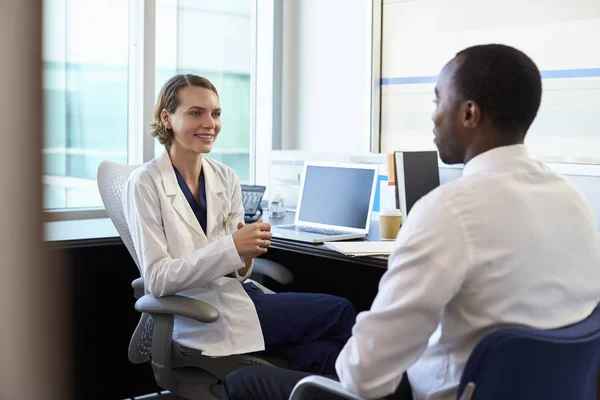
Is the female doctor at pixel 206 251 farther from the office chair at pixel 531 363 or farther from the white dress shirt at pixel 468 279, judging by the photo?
the office chair at pixel 531 363

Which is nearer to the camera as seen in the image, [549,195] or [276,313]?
[549,195]

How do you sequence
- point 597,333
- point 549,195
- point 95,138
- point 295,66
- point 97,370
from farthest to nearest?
point 295,66
point 95,138
point 97,370
point 549,195
point 597,333

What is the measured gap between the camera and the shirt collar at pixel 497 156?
117 centimetres

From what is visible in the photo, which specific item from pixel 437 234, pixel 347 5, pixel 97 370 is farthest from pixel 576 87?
pixel 97 370

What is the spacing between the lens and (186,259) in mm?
1824

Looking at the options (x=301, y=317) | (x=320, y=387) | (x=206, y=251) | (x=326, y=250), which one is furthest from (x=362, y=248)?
(x=320, y=387)

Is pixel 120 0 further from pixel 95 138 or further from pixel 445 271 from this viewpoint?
pixel 445 271

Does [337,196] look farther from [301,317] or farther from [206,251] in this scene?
[206,251]

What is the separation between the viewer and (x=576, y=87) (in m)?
2.73

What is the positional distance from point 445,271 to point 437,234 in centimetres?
6

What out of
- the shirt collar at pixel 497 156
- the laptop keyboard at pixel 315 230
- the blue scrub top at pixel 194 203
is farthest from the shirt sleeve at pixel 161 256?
the shirt collar at pixel 497 156

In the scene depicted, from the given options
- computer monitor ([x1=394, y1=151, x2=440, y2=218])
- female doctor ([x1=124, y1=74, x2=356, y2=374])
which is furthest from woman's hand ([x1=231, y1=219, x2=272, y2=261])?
computer monitor ([x1=394, y1=151, x2=440, y2=218])

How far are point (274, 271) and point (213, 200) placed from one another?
0.31 metres

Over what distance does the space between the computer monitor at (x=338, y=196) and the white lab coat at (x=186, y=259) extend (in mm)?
544
